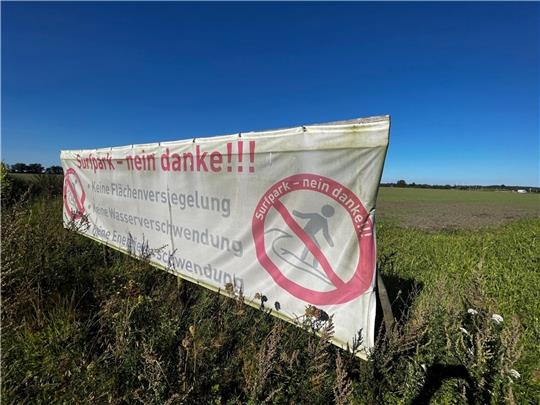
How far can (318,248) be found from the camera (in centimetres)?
232

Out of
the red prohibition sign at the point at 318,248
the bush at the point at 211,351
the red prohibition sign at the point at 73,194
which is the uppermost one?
the red prohibition sign at the point at 73,194

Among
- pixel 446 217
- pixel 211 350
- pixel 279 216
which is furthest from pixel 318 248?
pixel 446 217

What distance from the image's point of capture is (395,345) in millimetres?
2045

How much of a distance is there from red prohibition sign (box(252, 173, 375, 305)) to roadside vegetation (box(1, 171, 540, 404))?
240 mm

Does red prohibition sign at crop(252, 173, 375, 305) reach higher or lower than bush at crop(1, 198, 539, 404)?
higher

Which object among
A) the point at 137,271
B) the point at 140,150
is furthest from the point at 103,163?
the point at 137,271

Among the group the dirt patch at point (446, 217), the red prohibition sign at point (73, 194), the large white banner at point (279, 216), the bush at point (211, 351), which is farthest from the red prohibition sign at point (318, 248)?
the dirt patch at point (446, 217)

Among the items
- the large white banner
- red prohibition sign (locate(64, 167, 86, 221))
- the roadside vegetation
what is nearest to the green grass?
red prohibition sign (locate(64, 167, 86, 221))

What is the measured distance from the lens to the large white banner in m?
2.09

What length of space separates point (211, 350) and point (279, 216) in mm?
1167

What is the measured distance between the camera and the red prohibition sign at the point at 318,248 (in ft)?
6.77

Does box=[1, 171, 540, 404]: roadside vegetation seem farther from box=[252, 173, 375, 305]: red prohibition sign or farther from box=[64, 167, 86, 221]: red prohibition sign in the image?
box=[64, 167, 86, 221]: red prohibition sign

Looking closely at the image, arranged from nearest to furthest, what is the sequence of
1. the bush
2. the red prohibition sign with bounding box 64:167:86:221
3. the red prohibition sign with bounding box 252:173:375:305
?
the bush < the red prohibition sign with bounding box 252:173:375:305 < the red prohibition sign with bounding box 64:167:86:221

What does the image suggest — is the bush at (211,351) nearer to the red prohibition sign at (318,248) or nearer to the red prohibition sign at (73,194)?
the red prohibition sign at (318,248)
